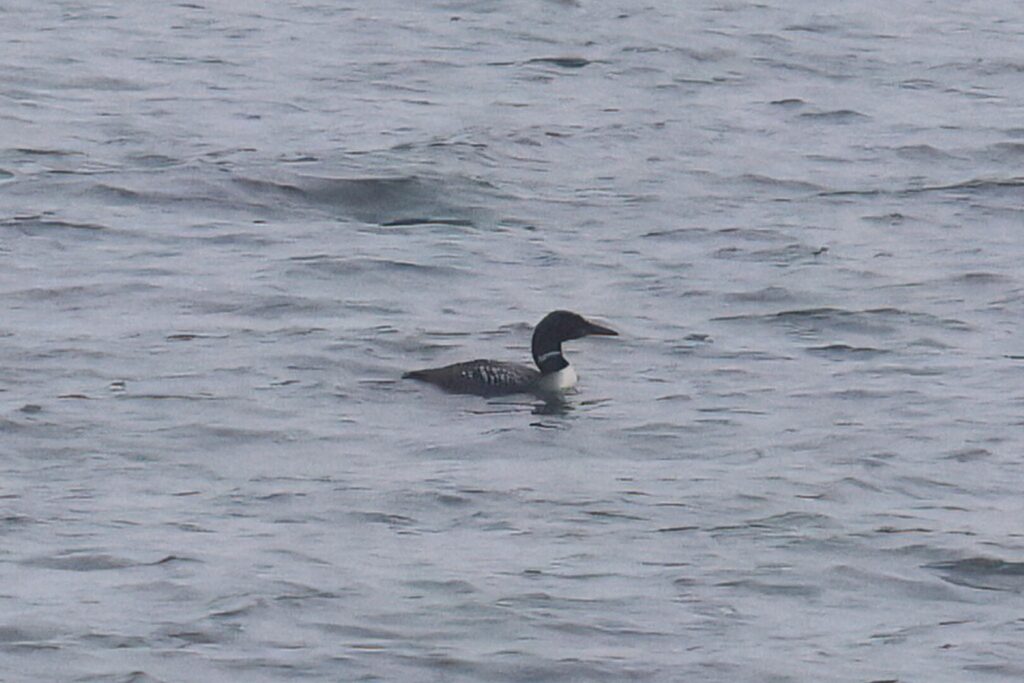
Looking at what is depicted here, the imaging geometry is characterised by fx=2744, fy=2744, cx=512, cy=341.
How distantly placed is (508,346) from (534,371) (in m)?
1.10

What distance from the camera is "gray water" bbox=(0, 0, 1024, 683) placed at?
405 inches

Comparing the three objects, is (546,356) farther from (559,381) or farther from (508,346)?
(508,346)

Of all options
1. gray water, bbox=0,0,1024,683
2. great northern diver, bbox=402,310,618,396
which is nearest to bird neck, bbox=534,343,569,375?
great northern diver, bbox=402,310,618,396

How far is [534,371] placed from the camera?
47.2 feet

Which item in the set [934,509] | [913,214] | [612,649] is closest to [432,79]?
[913,214]

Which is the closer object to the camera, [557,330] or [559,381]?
[559,381]

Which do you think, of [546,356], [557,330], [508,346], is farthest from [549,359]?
[508,346]

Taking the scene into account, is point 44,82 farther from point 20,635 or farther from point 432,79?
point 20,635

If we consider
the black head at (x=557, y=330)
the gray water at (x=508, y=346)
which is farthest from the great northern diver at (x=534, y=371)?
the gray water at (x=508, y=346)

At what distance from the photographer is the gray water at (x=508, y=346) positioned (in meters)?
10.3

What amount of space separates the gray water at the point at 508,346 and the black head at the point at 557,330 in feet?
1.06

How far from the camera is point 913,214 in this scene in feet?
62.0

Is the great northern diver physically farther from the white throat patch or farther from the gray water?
the gray water

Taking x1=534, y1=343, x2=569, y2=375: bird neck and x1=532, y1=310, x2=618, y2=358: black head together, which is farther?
x1=532, y1=310, x2=618, y2=358: black head
